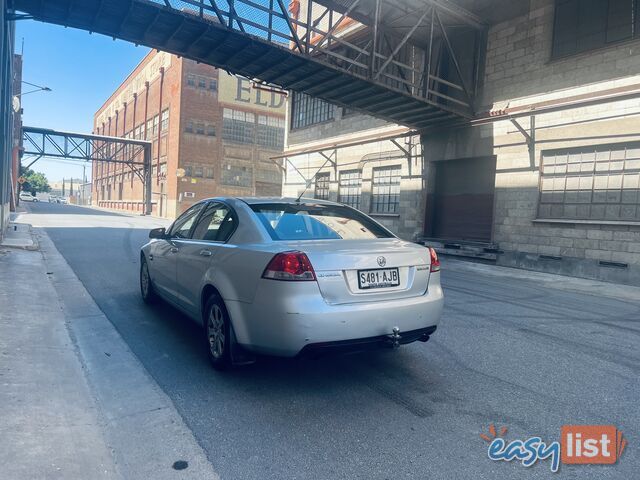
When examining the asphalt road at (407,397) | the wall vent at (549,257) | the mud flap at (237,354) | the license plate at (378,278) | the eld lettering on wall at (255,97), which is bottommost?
the asphalt road at (407,397)

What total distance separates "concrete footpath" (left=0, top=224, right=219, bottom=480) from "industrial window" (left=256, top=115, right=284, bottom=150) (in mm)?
37596

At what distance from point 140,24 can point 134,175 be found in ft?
133

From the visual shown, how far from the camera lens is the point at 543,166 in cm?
1220

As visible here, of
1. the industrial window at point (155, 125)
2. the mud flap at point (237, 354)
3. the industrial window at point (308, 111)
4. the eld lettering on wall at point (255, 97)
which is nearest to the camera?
the mud flap at point (237, 354)

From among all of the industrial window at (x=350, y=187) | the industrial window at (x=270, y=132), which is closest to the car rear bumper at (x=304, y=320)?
the industrial window at (x=350, y=187)

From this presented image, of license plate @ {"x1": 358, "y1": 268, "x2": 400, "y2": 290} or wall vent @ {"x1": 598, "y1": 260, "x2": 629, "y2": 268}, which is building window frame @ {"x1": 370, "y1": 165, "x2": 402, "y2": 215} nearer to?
wall vent @ {"x1": 598, "y1": 260, "x2": 629, "y2": 268}

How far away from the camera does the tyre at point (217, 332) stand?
12.2 feet

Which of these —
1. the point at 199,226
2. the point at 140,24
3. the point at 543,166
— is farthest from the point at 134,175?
the point at 199,226

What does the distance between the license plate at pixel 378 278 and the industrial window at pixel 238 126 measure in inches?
1506

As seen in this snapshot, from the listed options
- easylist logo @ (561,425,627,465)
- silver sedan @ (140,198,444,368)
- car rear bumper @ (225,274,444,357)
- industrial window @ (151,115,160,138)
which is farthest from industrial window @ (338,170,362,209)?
industrial window @ (151,115,160,138)

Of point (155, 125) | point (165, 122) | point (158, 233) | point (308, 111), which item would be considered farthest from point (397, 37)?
point (155, 125)

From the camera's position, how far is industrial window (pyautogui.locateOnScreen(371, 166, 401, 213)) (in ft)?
56.0

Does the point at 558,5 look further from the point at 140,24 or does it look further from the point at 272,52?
the point at 140,24

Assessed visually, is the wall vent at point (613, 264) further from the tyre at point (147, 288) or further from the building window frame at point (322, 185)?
the building window frame at point (322, 185)
